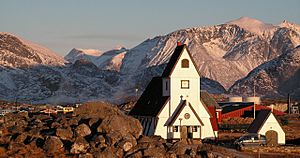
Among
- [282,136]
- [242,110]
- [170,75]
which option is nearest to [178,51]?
[170,75]

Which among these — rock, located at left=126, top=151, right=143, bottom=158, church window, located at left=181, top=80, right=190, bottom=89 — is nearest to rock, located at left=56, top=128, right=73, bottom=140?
rock, located at left=126, top=151, right=143, bottom=158

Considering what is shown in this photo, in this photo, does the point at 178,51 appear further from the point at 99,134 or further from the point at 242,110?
the point at 242,110

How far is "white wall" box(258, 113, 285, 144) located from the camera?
218 ft

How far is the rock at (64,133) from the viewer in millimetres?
49656

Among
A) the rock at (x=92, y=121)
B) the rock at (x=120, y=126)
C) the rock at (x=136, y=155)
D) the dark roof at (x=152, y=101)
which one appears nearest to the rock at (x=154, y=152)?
the rock at (x=136, y=155)

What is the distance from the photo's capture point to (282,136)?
66.9 metres

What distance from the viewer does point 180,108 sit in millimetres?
67562

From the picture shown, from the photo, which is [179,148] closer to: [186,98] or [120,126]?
[120,126]

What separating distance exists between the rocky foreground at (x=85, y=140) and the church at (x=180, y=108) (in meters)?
12.2

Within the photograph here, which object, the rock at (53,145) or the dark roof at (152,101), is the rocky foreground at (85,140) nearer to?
the rock at (53,145)

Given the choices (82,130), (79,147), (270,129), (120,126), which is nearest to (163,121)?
(270,129)

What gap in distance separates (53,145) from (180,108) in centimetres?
2194

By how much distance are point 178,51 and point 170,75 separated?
7.99ft

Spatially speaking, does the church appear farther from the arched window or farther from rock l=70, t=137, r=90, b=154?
rock l=70, t=137, r=90, b=154
